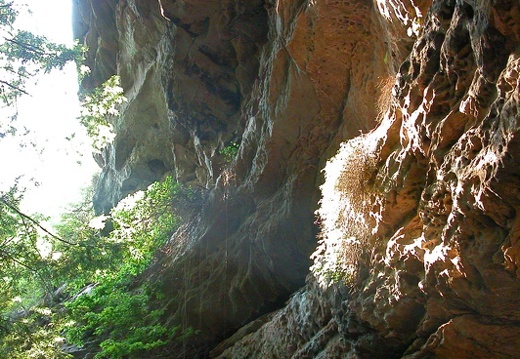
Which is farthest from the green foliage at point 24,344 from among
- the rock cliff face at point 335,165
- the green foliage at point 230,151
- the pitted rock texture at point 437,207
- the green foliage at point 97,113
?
the green foliage at point 230,151

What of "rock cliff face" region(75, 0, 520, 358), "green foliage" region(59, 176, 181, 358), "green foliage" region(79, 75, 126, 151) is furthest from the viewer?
"green foliage" region(59, 176, 181, 358)

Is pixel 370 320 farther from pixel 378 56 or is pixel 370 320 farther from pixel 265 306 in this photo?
pixel 265 306

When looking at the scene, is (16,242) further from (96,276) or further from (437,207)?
(437,207)

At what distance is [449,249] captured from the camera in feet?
12.9

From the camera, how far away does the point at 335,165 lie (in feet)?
18.9

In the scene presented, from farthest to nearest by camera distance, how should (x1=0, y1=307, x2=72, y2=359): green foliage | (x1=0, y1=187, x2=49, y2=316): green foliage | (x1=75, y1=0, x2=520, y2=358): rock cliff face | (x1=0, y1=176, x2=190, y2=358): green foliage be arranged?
(x1=0, y1=176, x2=190, y2=358): green foliage < (x1=0, y1=307, x2=72, y2=359): green foliage < (x1=0, y1=187, x2=49, y2=316): green foliage < (x1=75, y1=0, x2=520, y2=358): rock cliff face

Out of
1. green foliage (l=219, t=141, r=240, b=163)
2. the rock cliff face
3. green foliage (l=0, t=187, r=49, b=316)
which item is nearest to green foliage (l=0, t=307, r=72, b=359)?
green foliage (l=0, t=187, r=49, b=316)

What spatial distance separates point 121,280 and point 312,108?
6738 millimetres

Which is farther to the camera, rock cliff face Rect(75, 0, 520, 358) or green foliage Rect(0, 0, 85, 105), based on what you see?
green foliage Rect(0, 0, 85, 105)

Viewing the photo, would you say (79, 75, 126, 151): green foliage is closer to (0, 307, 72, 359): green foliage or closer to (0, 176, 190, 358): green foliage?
(0, 176, 190, 358): green foliage

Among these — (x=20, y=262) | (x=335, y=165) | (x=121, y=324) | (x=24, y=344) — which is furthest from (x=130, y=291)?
(x=335, y=165)

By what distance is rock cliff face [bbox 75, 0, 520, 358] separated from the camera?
368 cm

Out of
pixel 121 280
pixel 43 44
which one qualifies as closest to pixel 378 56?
pixel 43 44

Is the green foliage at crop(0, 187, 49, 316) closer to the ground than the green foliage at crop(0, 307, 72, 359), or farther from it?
farther from it
